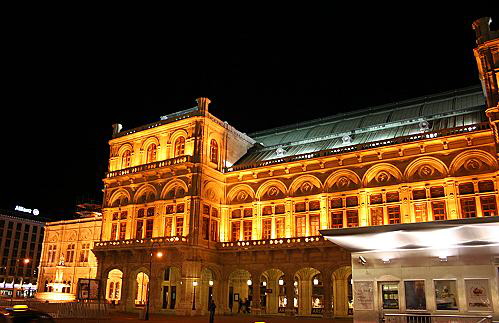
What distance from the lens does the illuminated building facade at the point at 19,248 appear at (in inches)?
3807

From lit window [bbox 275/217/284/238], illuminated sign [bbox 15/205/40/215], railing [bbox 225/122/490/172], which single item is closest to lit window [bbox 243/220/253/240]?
lit window [bbox 275/217/284/238]

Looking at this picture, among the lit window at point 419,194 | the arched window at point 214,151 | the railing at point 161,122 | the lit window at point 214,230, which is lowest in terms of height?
the lit window at point 214,230

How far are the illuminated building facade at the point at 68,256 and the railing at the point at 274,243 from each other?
25.8 meters

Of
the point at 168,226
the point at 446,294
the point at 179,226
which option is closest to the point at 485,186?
the point at 446,294

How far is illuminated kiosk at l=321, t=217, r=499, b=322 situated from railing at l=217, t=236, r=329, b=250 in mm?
18171

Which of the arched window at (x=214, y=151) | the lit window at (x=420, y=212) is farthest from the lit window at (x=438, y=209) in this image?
the arched window at (x=214, y=151)

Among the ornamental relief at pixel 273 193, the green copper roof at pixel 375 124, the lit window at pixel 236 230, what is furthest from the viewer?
the lit window at pixel 236 230

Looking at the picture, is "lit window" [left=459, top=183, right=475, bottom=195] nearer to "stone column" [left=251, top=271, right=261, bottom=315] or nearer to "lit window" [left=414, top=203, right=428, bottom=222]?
"lit window" [left=414, top=203, right=428, bottom=222]

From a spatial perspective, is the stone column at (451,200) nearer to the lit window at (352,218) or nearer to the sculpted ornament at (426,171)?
the sculpted ornament at (426,171)

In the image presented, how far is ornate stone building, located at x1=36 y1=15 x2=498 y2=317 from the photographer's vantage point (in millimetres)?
35281

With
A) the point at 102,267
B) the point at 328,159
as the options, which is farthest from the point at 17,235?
the point at 328,159

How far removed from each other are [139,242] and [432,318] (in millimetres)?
31394

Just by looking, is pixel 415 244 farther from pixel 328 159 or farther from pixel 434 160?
pixel 328 159

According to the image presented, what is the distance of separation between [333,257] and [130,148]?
24.7 meters
